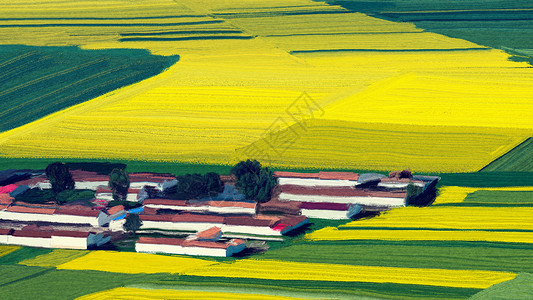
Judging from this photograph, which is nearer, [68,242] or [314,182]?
[68,242]

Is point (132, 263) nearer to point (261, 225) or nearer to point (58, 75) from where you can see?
point (261, 225)

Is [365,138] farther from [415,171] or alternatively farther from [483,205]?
[483,205]

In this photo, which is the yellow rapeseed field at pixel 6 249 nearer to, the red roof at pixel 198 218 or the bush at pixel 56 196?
the bush at pixel 56 196

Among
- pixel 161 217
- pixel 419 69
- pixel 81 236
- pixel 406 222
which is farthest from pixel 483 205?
pixel 419 69

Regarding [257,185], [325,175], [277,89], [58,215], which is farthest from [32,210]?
[277,89]

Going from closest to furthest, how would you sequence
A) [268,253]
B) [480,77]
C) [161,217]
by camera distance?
[268,253] → [161,217] → [480,77]

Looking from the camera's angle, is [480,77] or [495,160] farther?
[480,77]

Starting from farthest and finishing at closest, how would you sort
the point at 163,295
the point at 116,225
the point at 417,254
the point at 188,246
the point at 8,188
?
the point at 8,188 → the point at 116,225 → the point at 188,246 → the point at 417,254 → the point at 163,295
